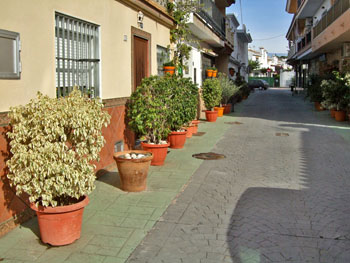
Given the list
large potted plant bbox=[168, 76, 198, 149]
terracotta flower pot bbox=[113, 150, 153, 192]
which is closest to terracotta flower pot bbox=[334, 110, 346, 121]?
large potted plant bbox=[168, 76, 198, 149]

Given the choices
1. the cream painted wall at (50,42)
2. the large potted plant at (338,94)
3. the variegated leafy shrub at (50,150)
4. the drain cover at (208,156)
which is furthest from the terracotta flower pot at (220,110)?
the variegated leafy shrub at (50,150)

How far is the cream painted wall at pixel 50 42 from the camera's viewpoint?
5.05 meters

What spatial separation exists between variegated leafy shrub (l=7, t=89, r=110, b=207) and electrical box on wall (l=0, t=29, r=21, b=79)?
561 mm

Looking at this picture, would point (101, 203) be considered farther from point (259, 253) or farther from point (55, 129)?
point (259, 253)

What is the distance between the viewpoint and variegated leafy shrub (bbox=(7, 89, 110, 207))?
173 inches

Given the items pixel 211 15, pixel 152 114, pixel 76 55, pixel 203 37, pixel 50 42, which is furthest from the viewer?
pixel 211 15

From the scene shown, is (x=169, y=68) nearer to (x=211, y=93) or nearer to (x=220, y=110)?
(x=211, y=93)

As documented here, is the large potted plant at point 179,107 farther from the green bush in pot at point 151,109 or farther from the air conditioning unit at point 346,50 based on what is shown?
the air conditioning unit at point 346,50

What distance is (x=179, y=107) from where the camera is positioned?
9438 millimetres

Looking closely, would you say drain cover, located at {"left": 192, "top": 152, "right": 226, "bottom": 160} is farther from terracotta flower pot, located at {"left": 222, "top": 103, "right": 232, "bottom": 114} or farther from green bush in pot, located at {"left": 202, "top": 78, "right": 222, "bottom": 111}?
terracotta flower pot, located at {"left": 222, "top": 103, "right": 232, "bottom": 114}

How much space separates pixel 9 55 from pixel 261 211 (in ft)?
12.5

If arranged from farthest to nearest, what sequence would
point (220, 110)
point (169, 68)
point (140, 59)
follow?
point (220, 110)
point (169, 68)
point (140, 59)

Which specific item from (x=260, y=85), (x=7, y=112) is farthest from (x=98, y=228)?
(x=260, y=85)

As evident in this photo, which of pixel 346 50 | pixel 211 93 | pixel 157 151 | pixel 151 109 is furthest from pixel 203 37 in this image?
pixel 157 151
